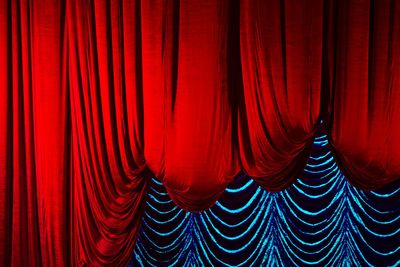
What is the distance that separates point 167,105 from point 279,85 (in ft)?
1.77

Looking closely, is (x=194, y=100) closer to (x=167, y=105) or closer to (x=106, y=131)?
(x=167, y=105)

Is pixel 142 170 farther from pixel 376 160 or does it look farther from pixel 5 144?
pixel 376 160

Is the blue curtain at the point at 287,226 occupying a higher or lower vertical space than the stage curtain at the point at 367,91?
lower

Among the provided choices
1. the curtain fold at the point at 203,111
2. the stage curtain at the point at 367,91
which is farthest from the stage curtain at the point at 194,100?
the stage curtain at the point at 367,91

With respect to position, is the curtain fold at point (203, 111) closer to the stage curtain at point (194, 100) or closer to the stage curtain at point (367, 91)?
the stage curtain at point (194, 100)

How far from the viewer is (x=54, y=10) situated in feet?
8.78

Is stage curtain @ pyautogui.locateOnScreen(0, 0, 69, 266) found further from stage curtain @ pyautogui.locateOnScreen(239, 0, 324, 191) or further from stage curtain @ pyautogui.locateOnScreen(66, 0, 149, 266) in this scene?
stage curtain @ pyautogui.locateOnScreen(239, 0, 324, 191)

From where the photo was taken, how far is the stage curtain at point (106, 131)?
2553 mm

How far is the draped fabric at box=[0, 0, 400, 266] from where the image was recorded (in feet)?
7.84

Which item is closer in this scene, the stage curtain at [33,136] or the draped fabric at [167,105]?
the draped fabric at [167,105]

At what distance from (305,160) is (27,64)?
1492 mm

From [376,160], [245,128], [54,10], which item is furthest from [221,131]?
[54,10]

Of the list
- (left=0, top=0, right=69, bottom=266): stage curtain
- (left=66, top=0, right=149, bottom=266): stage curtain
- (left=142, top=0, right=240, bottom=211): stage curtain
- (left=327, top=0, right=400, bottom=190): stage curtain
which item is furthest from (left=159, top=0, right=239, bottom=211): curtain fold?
(left=0, top=0, right=69, bottom=266): stage curtain

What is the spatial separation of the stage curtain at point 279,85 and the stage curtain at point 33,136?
0.95 meters
